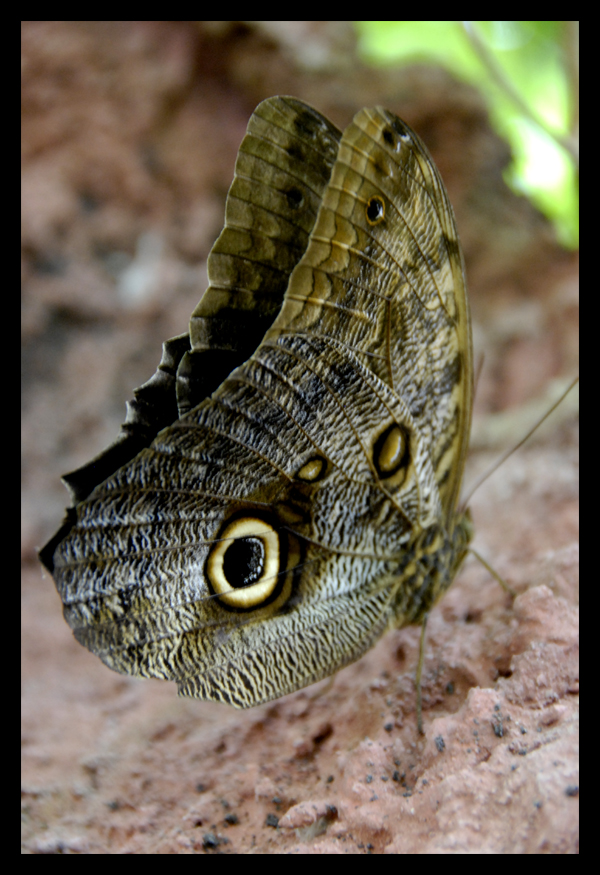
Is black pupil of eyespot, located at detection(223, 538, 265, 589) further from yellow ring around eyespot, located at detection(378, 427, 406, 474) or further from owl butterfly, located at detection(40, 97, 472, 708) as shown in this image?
yellow ring around eyespot, located at detection(378, 427, 406, 474)

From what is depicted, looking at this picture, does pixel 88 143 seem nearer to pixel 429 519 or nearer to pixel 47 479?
pixel 47 479

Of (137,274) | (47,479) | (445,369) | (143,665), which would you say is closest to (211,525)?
(143,665)

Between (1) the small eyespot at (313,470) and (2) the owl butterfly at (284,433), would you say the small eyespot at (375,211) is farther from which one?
(1) the small eyespot at (313,470)

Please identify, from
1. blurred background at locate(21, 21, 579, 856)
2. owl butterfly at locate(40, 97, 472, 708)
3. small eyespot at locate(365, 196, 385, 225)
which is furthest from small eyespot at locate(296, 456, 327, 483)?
blurred background at locate(21, 21, 579, 856)

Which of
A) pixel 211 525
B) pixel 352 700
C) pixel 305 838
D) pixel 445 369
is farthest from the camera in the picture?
pixel 352 700

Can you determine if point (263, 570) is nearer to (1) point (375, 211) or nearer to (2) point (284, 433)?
(2) point (284, 433)

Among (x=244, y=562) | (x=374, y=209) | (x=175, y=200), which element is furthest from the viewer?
(x=175, y=200)

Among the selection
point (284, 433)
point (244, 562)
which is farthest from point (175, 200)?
point (244, 562)
